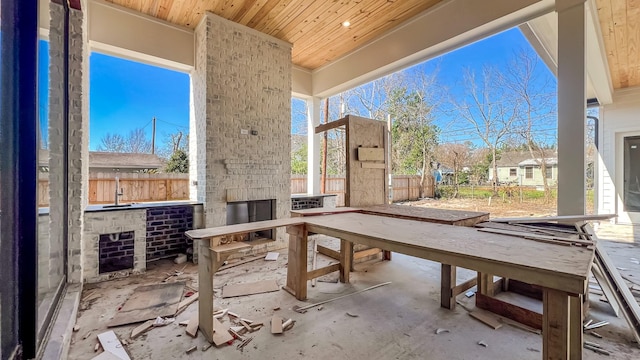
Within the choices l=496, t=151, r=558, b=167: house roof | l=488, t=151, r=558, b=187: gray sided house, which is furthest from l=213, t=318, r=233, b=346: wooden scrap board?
l=496, t=151, r=558, b=167: house roof

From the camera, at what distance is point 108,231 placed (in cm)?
327

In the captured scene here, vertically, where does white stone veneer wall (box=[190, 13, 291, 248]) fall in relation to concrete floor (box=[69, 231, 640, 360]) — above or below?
above

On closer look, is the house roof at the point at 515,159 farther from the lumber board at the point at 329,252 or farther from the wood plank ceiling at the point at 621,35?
the lumber board at the point at 329,252

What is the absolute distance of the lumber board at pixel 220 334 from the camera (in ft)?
6.66

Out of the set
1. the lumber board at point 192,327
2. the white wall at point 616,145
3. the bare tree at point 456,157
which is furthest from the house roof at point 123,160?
the white wall at point 616,145

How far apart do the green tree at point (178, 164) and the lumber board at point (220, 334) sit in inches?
140

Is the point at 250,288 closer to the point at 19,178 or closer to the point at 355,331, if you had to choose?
the point at 355,331

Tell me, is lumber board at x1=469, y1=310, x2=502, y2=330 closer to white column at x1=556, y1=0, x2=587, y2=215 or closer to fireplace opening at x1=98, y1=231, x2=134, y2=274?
white column at x1=556, y1=0, x2=587, y2=215

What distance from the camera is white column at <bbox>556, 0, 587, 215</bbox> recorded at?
260 cm

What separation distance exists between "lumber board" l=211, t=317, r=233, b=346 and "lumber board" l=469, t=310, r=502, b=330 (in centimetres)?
215

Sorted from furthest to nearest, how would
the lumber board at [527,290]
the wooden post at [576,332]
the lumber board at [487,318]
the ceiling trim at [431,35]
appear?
the ceiling trim at [431,35] → the lumber board at [527,290] → the lumber board at [487,318] → the wooden post at [576,332]

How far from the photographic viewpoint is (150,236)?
3879 mm

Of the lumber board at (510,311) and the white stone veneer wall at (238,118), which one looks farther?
the white stone veneer wall at (238,118)

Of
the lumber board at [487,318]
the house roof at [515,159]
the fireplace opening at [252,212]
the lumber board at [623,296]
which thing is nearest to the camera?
the lumber board at [623,296]
